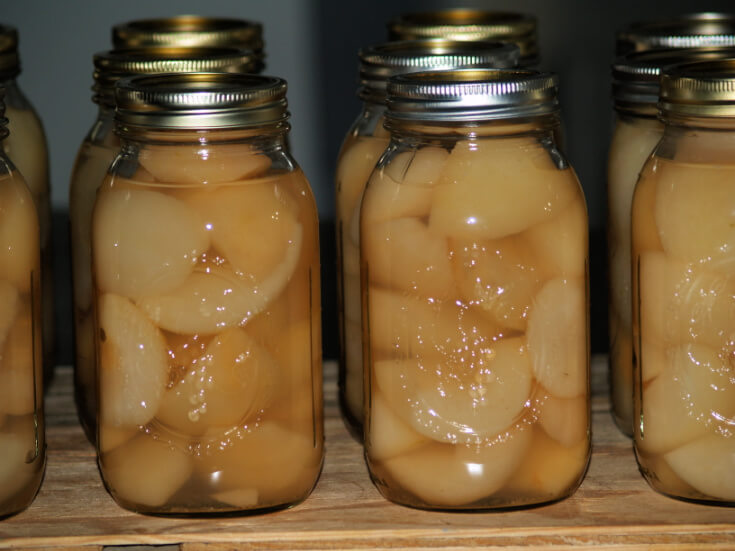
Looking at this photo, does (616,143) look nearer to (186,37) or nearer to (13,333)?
(186,37)

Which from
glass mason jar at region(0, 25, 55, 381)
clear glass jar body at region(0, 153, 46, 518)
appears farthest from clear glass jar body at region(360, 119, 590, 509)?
glass mason jar at region(0, 25, 55, 381)

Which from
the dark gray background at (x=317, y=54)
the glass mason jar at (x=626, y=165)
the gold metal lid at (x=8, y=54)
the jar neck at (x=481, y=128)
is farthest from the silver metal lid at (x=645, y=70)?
the gold metal lid at (x=8, y=54)

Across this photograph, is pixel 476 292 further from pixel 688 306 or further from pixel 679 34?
pixel 679 34

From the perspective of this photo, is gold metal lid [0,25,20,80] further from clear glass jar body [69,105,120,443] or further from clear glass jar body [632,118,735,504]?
clear glass jar body [632,118,735,504]

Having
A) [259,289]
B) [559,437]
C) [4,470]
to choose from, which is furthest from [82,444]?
[559,437]

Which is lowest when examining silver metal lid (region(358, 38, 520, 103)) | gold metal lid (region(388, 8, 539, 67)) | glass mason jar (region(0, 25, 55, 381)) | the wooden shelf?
A: the wooden shelf

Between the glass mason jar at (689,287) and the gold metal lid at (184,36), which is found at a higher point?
the gold metal lid at (184,36)

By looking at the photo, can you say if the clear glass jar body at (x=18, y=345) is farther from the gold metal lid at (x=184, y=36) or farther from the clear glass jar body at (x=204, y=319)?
the gold metal lid at (x=184, y=36)
